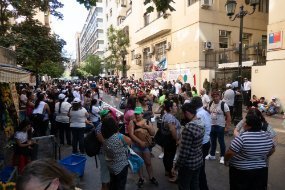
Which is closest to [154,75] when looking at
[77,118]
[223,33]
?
[223,33]

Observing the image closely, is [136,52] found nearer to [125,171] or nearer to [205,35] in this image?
[205,35]

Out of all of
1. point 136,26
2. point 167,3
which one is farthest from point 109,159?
point 136,26

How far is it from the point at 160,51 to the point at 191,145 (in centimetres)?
2433

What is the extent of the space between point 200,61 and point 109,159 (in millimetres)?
17771

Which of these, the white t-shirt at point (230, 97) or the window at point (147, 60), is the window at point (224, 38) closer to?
the window at point (147, 60)

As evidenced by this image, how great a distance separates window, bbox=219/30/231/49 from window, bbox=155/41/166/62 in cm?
646

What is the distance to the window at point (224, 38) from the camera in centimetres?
2158

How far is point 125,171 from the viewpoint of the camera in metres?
4.13

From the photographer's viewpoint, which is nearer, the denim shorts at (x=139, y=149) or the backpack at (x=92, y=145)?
the backpack at (x=92, y=145)

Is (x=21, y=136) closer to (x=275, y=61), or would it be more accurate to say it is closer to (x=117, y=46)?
(x=275, y=61)

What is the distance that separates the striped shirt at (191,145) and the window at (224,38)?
1886 cm

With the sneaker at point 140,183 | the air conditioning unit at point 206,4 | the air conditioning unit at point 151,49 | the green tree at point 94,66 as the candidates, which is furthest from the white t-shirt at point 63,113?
the green tree at point 94,66

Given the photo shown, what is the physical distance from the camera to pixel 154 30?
2631cm

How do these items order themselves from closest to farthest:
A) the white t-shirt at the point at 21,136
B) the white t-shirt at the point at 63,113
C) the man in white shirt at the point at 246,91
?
the white t-shirt at the point at 21,136, the white t-shirt at the point at 63,113, the man in white shirt at the point at 246,91
